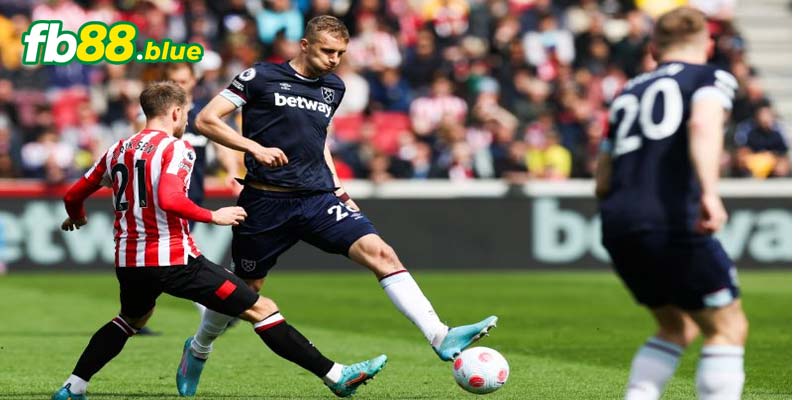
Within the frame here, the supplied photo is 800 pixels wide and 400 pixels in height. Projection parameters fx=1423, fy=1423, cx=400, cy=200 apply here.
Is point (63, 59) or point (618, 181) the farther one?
point (63, 59)

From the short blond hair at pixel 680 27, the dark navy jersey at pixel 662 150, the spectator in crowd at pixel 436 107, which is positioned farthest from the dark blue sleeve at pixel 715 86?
the spectator in crowd at pixel 436 107

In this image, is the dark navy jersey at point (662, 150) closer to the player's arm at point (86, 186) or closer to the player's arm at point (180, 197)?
the player's arm at point (180, 197)

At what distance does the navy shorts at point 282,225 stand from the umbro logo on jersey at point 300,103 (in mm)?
481

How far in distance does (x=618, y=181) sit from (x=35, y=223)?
1328 cm

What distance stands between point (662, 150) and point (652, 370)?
2.85 ft

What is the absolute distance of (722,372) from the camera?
5418 mm

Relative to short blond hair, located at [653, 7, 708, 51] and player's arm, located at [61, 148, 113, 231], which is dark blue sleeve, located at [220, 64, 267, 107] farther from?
short blond hair, located at [653, 7, 708, 51]

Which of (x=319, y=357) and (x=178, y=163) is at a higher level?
(x=178, y=163)

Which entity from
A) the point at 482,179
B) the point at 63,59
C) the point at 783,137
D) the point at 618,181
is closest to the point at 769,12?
the point at 783,137

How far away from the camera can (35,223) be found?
17.7 m

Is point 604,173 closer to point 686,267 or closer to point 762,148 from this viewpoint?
point 686,267

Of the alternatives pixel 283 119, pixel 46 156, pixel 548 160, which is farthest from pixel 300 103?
pixel 548 160

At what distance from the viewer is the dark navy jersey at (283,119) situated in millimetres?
7781

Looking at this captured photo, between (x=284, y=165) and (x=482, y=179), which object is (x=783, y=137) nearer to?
(x=482, y=179)
